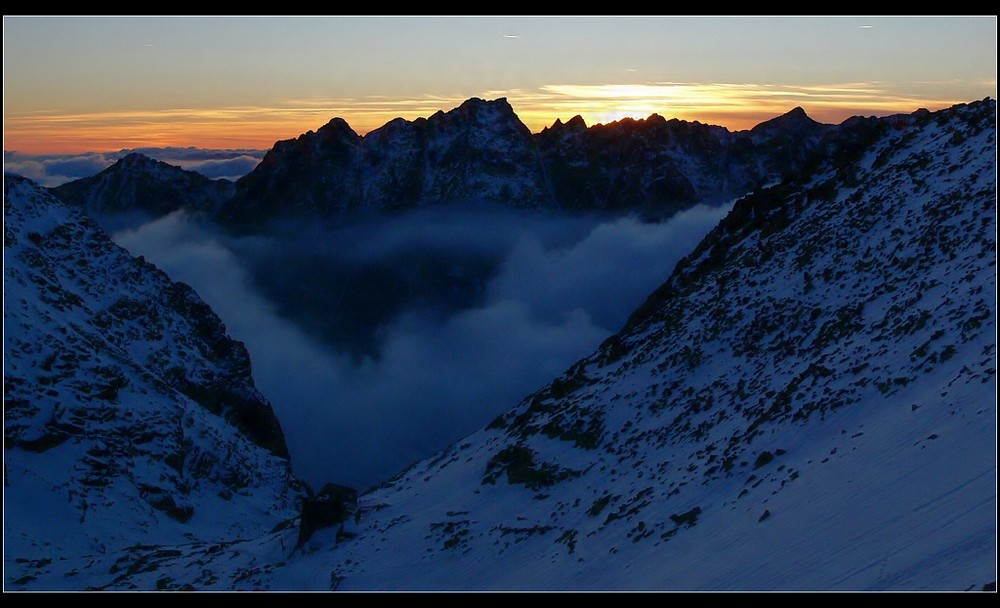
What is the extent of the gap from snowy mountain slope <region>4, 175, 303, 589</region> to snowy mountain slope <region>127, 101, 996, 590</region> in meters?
20.0

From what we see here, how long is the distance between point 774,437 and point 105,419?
177 ft

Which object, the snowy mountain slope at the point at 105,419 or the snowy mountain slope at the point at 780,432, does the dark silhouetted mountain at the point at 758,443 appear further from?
the snowy mountain slope at the point at 105,419

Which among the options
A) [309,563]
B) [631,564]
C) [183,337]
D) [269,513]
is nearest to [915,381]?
[631,564]

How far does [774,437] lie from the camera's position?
30203 mm

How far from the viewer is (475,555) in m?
34.1

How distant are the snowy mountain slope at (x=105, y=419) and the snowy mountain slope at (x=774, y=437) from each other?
2001 centimetres

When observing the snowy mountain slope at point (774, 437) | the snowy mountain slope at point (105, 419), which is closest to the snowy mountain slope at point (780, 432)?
the snowy mountain slope at point (774, 437)

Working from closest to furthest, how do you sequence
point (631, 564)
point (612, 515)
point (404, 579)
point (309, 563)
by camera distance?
point (631, 564)
point (612, 515)
point (404, 579)
point (309, 563)

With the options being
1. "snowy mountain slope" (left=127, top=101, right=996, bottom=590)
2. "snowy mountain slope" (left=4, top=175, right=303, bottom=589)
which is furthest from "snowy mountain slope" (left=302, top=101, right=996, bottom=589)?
"snowy mountain slope" (left=4, top=175, right=303, bottom=589)

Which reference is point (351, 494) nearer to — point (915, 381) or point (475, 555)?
point (475, 555)

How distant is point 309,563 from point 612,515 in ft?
44.6

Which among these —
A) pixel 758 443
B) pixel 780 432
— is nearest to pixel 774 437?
pixel 780 432

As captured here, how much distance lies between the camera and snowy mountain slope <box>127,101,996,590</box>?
2119 centimetres

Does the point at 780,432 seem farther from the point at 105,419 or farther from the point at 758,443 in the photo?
the point at 105,419
